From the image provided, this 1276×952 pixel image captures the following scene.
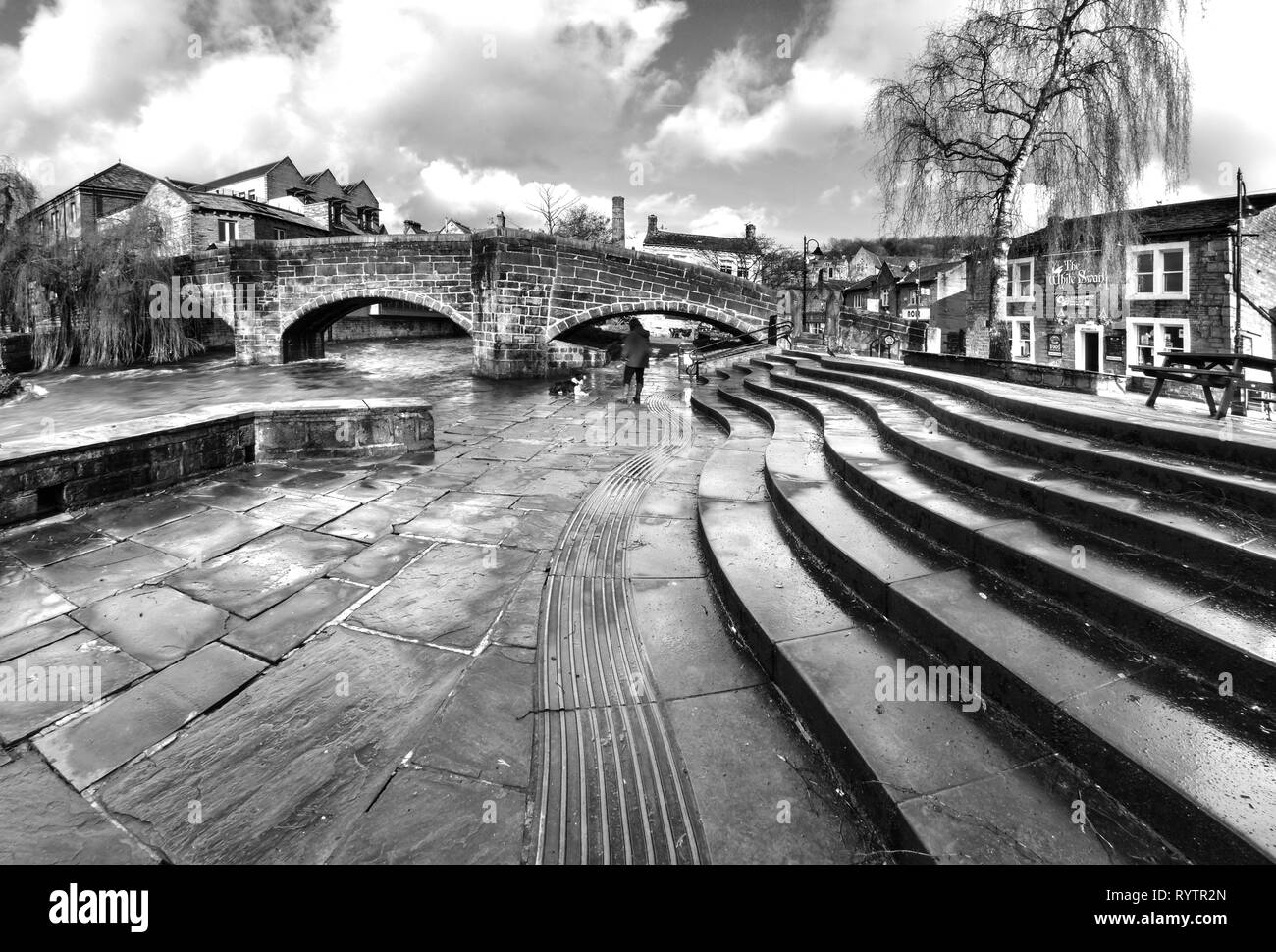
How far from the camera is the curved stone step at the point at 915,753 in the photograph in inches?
65.1

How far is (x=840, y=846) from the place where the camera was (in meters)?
1.80

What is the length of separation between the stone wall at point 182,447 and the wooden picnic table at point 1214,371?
24.8 feet

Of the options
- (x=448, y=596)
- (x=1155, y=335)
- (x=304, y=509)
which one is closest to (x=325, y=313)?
(x=304, y=509)

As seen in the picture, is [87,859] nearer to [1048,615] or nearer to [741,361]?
[1048,615]

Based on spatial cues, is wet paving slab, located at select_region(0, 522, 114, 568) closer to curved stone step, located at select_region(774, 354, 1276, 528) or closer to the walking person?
curved stone step, located at select_region(774, 354, 1276, 528)

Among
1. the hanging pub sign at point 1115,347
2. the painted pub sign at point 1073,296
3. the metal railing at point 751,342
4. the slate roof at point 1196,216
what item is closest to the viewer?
the metal railing at point 751,342

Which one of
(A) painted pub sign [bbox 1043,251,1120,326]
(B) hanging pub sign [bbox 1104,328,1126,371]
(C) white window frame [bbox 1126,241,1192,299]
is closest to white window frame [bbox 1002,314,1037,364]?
(A) painted pub sign [bbox 1043,251,1120,326]

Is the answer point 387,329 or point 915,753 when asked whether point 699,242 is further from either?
point 915,753

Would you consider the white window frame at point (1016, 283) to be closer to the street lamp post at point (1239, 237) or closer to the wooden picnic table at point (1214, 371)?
the street lamp post at point (1239, 237)

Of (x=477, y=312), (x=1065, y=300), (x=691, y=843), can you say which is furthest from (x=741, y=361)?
(x=1065, y=300)

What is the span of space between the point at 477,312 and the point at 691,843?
50.5 ft

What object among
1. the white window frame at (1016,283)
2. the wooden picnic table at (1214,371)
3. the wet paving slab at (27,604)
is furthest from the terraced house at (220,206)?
the white window frame at (1016,283)

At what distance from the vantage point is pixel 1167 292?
22.1 meters

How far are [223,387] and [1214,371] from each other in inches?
618
